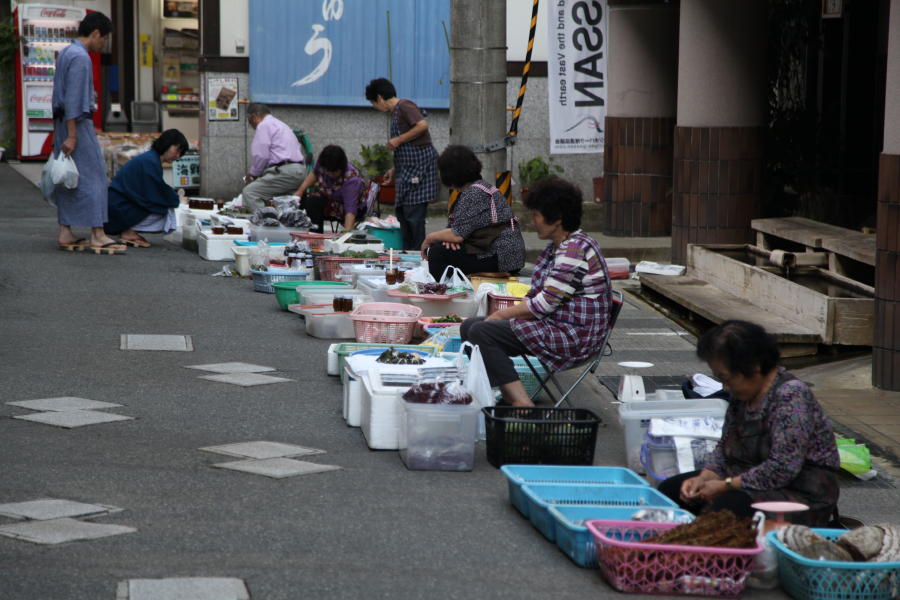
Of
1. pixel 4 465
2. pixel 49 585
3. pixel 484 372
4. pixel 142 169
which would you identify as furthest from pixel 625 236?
pixel 49 585

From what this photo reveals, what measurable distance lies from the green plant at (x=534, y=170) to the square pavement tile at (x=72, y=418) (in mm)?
12203

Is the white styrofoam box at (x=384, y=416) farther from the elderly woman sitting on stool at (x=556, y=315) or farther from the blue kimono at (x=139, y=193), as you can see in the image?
the blue kimono at (x=139, y=193)

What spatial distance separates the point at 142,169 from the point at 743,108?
243 inches

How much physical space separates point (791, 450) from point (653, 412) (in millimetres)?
1228

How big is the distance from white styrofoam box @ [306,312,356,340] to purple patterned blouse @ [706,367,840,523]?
183 inches

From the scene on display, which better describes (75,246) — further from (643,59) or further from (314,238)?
(643,59)

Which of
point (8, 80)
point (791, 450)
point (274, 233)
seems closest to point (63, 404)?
point (791, 450)

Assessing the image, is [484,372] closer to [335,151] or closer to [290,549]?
[290,549]

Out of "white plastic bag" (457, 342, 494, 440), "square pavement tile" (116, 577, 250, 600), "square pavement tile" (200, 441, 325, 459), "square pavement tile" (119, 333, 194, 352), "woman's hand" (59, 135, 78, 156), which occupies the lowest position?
"square pavement tile" (116, 577, 250, 600)

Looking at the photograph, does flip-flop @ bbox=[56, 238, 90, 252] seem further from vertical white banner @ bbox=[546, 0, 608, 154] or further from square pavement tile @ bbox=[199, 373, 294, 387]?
square pavement tile @ bbox=[199, 373, 294, 387]

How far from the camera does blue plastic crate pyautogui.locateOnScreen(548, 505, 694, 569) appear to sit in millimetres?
4746

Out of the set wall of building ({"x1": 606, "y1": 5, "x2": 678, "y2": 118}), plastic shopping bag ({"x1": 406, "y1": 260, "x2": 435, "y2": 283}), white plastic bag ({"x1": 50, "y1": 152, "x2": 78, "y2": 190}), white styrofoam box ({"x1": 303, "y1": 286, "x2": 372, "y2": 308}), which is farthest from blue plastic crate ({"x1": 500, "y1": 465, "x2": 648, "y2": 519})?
wall of building ({"x1": 606, "y1": 5, "x2": 678, "y2": 118})

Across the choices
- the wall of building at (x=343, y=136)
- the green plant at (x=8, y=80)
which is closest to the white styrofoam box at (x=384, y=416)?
the wall of building at (x=343, y=136)

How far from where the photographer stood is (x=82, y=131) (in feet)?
41.2
